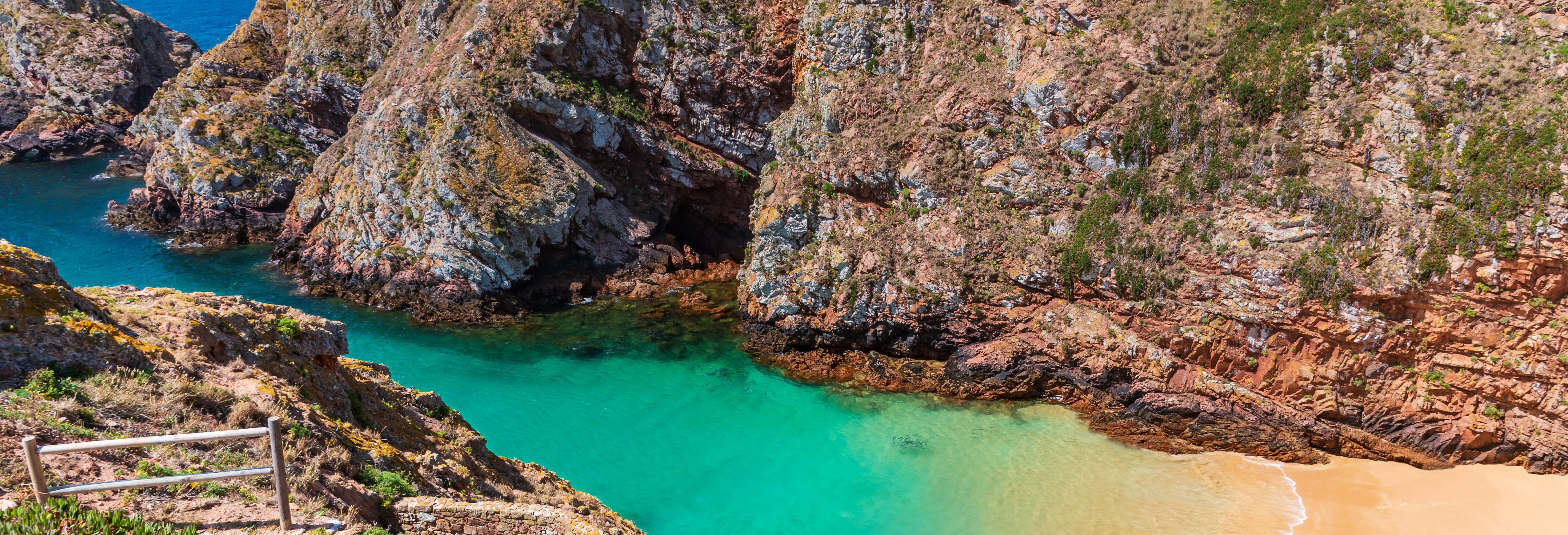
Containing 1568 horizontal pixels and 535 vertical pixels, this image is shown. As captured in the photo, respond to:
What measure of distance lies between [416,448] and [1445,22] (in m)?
27.0

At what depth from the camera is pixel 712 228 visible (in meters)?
37.9

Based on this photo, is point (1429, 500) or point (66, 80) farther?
point (66, 80)

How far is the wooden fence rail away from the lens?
5.48 metres

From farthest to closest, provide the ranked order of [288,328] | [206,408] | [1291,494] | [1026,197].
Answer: [1026,197], [1291,494], [288,328], [206,408]

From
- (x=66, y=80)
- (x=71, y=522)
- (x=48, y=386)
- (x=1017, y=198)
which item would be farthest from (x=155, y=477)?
(x=66, y=80)

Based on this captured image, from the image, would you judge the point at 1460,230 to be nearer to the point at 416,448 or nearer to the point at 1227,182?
the point at 1227,182

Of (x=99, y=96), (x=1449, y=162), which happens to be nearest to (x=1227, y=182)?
(x=1449, y=162)

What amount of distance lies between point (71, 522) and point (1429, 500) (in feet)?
79.8

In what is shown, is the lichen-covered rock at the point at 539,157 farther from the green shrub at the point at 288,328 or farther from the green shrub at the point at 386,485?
the green shrub at the point at 386,485

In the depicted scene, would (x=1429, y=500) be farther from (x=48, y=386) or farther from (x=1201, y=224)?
(x=48, y=386)

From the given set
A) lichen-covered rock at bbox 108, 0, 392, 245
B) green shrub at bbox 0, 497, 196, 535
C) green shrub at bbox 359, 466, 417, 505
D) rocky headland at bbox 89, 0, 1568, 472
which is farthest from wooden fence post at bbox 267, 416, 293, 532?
lichen-covered rock at bbox 108, 0, 392, 245

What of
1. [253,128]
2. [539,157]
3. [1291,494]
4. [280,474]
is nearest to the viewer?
[280,474]

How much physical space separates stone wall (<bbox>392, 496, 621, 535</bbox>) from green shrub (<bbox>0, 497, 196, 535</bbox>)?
2293 mm

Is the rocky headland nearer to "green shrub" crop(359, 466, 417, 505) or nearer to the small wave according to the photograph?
the small wave
